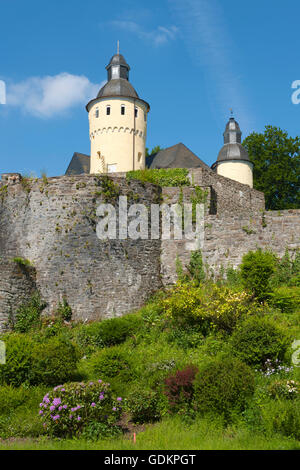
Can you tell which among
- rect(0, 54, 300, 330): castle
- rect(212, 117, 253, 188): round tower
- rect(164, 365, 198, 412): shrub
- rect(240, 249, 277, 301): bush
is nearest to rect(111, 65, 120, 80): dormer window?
rect(212, 117, 253, 188): round tower

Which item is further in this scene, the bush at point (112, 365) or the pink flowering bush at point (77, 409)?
the bush at point (112, 365)

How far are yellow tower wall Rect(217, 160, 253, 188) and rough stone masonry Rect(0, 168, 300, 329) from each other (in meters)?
17.7

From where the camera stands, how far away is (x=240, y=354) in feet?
35.6

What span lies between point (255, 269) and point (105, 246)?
5.37m

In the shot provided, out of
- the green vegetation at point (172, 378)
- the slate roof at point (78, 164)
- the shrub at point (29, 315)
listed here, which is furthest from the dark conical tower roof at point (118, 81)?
the green vegetation at point (172, 378)

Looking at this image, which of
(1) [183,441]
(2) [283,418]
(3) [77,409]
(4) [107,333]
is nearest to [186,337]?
(4) [107,333]

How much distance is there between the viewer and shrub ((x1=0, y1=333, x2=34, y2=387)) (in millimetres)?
11273

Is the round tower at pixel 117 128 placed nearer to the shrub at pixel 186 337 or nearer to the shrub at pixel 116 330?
the shrub at pixel 116 330

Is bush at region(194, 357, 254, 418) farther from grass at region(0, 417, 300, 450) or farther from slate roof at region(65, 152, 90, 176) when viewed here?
slate roof at region(65, 152, 90, 176)

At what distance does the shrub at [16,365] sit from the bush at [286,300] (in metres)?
Result: 7.01

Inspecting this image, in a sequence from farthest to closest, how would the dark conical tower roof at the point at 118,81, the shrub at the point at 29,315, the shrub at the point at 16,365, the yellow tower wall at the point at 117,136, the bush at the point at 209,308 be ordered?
1. the dark conical tower roof at the point at 118,81
2. the yellow tower wall at the point at 117,136
3. the shrub at the point at 29,315
4. the bush at the point at 209,308
5. the shrub at the point at 16,365

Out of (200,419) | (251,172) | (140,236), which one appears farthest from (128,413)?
(251,172)

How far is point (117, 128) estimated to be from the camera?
3206 centimetres

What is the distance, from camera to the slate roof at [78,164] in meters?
38.8
